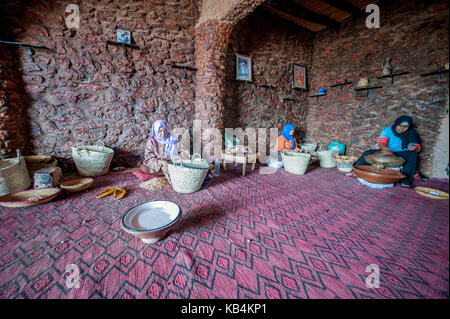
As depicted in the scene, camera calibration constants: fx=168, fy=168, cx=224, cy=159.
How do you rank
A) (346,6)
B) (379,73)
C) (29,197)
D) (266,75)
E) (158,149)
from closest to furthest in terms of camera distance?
(379,73) < (29,197) < (158,149) < (346,6) < (266,75)

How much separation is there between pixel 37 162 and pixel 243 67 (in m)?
4.51

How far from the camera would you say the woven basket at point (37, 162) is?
8.63ft

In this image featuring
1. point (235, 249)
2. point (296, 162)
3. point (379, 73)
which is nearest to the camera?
point (235, 249)

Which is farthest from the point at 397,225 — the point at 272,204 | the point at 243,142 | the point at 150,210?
the point at 243,142

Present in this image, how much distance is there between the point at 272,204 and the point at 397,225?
120cm

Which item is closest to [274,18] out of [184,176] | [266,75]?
[266,75]

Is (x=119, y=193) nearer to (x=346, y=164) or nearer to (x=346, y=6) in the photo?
(x=346, y=164)

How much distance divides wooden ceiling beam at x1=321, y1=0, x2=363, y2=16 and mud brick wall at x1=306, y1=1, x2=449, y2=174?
0.19 meters

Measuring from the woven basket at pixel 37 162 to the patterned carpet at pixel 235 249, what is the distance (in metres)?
1.09

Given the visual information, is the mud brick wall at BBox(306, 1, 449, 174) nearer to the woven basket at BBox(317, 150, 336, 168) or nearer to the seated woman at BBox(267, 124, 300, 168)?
the woven basket at BBox(317, 150, 336, 168)

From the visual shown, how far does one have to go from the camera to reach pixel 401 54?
1.18 m

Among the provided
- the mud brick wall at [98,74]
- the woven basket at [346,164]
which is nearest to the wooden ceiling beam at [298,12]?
the mud brick wall at [98,74]

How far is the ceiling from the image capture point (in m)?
3.79

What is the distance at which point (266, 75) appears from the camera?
4.60 meters
